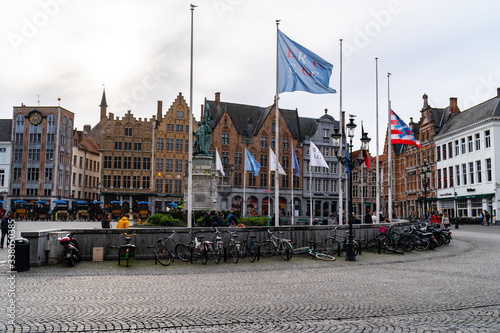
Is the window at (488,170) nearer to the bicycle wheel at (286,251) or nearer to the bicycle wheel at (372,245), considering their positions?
the bicycle wheel at (372,245)

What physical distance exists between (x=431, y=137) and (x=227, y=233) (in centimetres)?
Answer: 5681

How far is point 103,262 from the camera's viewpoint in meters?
15.5

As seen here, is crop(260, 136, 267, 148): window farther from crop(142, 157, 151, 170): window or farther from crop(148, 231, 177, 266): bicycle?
crop(148, 231, 177, 266): bicycle

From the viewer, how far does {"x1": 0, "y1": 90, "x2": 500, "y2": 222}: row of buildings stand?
218ft

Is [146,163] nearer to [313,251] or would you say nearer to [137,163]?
[137,163]

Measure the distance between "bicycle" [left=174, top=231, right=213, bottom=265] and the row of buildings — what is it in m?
46.5

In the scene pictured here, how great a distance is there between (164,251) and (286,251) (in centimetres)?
444

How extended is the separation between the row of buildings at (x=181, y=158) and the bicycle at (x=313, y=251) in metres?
44.2

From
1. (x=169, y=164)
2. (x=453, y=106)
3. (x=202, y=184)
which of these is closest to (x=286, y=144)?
(x=169, y=164)

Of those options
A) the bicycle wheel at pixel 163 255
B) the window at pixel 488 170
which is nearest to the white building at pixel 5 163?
the bicycle wheel at pixel 163 255

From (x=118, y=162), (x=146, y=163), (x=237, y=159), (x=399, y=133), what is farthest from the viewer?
(x=237, y=159)

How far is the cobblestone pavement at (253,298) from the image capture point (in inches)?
301

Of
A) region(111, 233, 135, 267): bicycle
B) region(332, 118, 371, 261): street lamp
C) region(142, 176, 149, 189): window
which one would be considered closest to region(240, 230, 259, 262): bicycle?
region(332, 118, 371, 261): street lamp

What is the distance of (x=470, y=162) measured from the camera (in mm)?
56188
